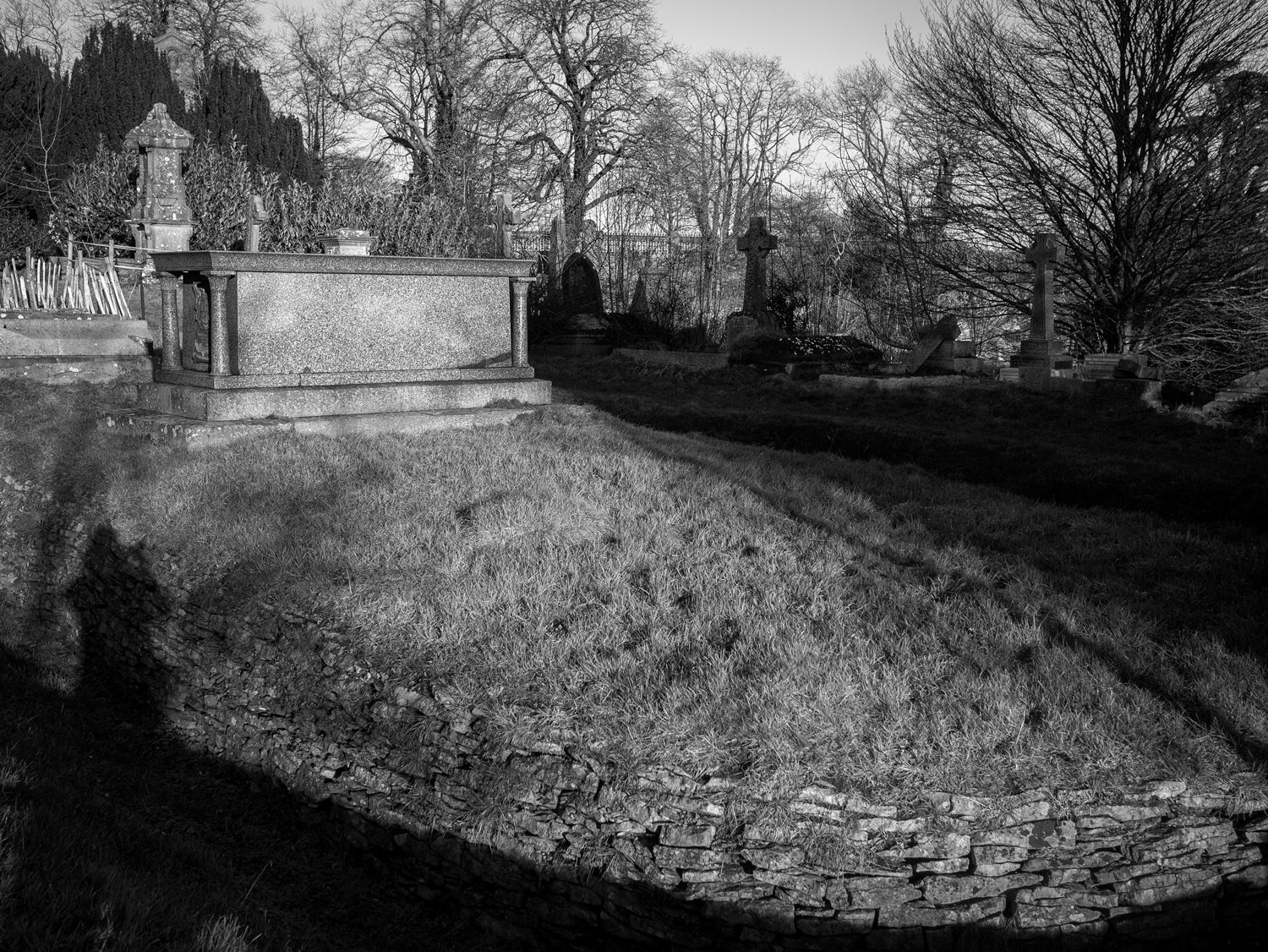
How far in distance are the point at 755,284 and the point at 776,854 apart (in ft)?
55.2

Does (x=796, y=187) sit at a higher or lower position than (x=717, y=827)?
higher

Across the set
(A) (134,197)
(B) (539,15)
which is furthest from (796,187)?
(A) (134,197)

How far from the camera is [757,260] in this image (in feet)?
65.1

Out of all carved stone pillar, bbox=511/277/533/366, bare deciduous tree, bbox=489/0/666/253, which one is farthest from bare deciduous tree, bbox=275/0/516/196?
carved stone pillar, bbox=511/277/533/366

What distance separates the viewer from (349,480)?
25.5 ft

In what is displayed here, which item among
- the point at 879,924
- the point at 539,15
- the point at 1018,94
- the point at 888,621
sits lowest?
the point at 879,924

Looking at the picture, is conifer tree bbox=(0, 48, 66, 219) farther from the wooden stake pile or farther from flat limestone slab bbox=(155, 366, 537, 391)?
flat limestone slab bbox=(155, 366, 537, 391)

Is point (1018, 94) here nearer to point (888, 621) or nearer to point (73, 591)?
point (888, 621)

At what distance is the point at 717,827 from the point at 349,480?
463 centimetres

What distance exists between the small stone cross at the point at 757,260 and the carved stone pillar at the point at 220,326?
1206 cm

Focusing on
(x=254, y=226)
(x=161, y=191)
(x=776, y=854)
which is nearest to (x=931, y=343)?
(x=254, y=226)

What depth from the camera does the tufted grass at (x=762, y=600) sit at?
4223 millimetres

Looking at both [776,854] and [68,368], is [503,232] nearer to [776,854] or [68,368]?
[68,368]

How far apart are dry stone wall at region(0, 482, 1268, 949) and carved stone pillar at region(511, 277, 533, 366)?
21.4 feet
